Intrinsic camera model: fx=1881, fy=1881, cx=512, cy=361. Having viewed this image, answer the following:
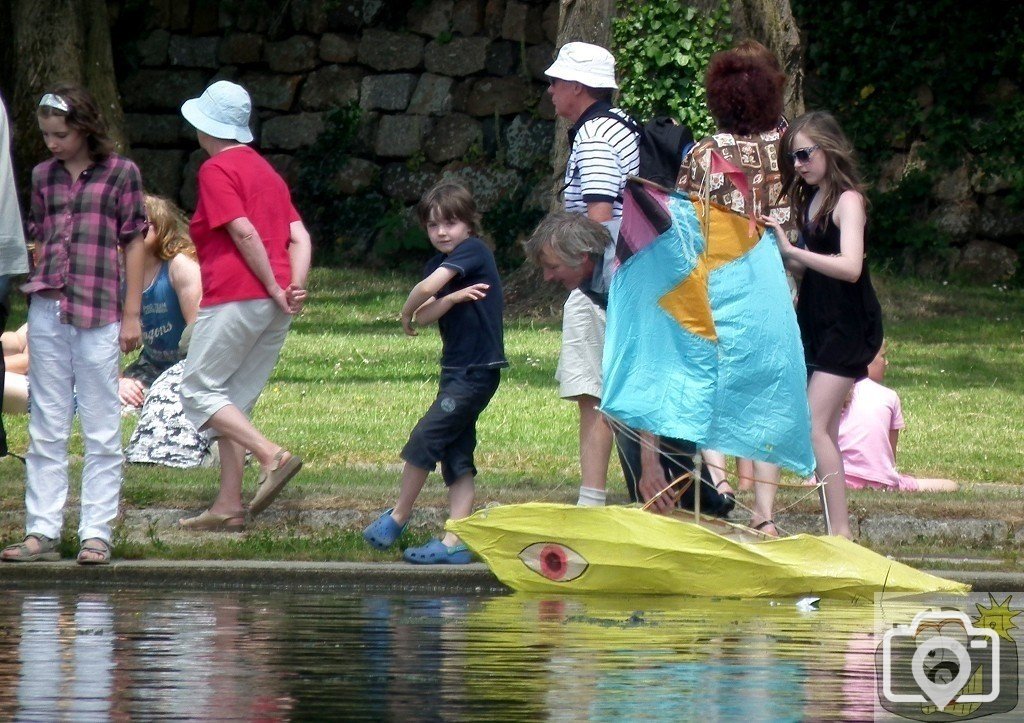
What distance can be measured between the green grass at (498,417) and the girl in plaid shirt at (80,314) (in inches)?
14.3

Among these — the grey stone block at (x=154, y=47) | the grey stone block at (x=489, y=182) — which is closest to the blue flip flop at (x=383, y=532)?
the grey stone block at (x=489, y=182)

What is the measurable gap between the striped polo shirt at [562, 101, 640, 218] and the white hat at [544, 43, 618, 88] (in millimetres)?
119

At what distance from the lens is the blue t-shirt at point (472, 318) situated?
7.62 m

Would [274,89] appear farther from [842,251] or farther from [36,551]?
[842,251]

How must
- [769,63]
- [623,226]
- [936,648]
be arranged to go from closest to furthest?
[936,648]
[623,226]
[769,63]

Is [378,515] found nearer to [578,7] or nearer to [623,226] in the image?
[623,226]

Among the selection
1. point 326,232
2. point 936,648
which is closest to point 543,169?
point 326,232

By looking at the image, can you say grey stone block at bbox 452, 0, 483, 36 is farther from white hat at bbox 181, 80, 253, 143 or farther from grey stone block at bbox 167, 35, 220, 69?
white hat at bbox 181, 80, 253, 143

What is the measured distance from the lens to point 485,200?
21.2 m

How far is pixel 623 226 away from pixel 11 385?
4528mm

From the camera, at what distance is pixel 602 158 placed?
758cm

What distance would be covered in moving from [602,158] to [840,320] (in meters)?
1.15

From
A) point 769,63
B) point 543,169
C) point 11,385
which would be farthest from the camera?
point 543,169

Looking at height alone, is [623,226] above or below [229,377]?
above
